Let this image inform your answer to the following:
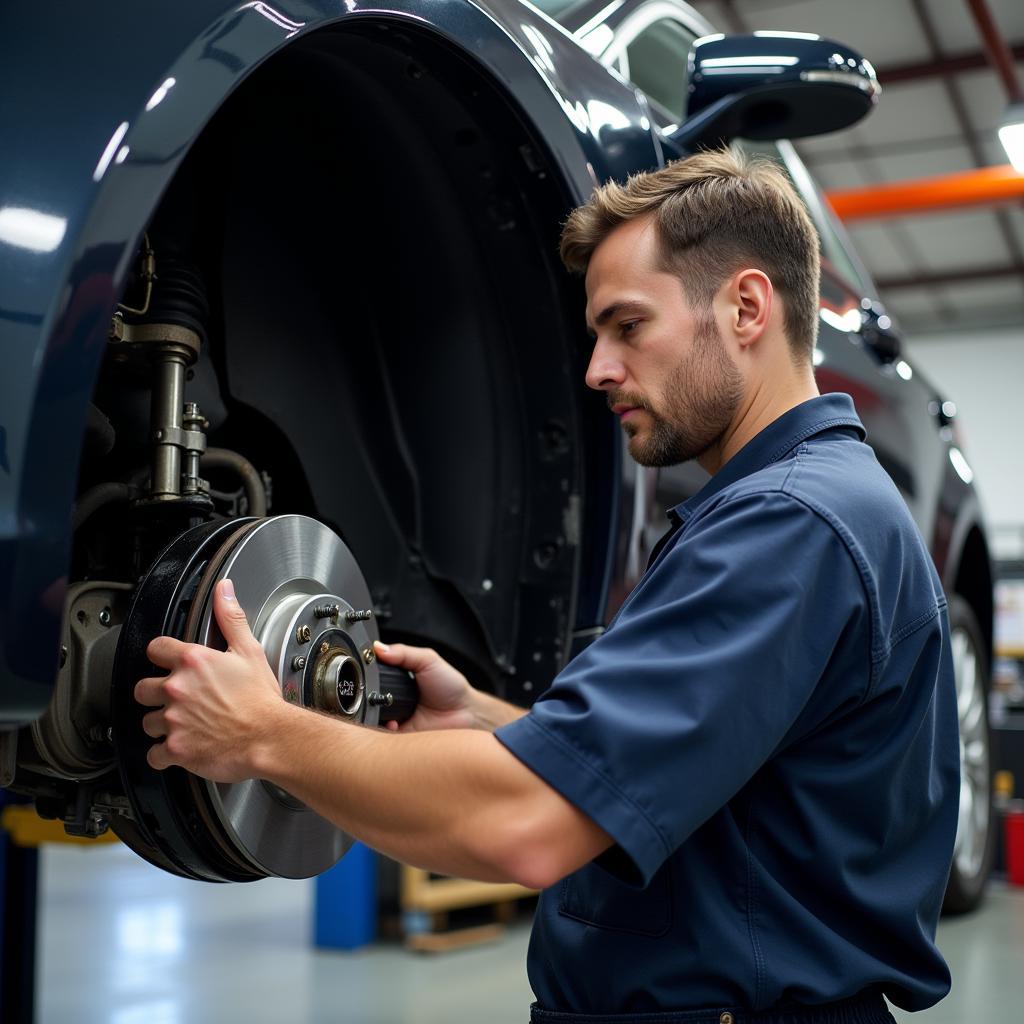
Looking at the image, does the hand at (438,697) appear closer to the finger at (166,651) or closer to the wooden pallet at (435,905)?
the finger at (166,651)

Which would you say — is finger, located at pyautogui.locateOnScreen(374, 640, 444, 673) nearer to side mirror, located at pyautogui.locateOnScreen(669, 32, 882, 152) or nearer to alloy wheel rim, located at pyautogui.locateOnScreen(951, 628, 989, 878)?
side mirror, located at pyautogui.locateOnScreen(669, 32, 882, 152)

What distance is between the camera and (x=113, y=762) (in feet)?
3.22

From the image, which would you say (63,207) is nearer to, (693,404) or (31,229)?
(31,229)

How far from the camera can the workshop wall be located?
1076cm

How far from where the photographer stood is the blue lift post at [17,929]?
2168 millimetres

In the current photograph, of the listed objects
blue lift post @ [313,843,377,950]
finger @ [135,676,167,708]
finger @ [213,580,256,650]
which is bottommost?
blue lift post @ [313,843,377,950]

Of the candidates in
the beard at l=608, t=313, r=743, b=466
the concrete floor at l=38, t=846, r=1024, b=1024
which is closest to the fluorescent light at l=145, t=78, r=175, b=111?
the beard at l=608, t=313, r=743, b=466

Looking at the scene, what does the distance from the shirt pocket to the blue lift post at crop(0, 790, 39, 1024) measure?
4.87 feet

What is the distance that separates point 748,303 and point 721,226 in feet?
0.23

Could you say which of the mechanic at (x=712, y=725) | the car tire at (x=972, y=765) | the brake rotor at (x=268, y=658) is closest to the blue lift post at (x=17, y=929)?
the brake rotor at (x=268, y=658)

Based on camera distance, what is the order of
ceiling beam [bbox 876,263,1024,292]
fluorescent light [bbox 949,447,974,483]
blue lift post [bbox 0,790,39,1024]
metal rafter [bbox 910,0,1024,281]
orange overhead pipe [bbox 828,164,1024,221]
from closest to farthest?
1. blue lift post [bbox 0,790,39,1024]
2. fluorescent light [bbox 949,447,974,483]
3. metal rafter [bbox 910,0,1024,281]
4. orange overhead pipe [bbox 828,164,1024,221]
5. ceiling beam [bbox 876,263,1024,292]

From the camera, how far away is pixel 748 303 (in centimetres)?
100

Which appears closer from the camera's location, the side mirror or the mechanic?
the mechanic

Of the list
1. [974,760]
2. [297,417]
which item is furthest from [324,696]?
[974,760]
